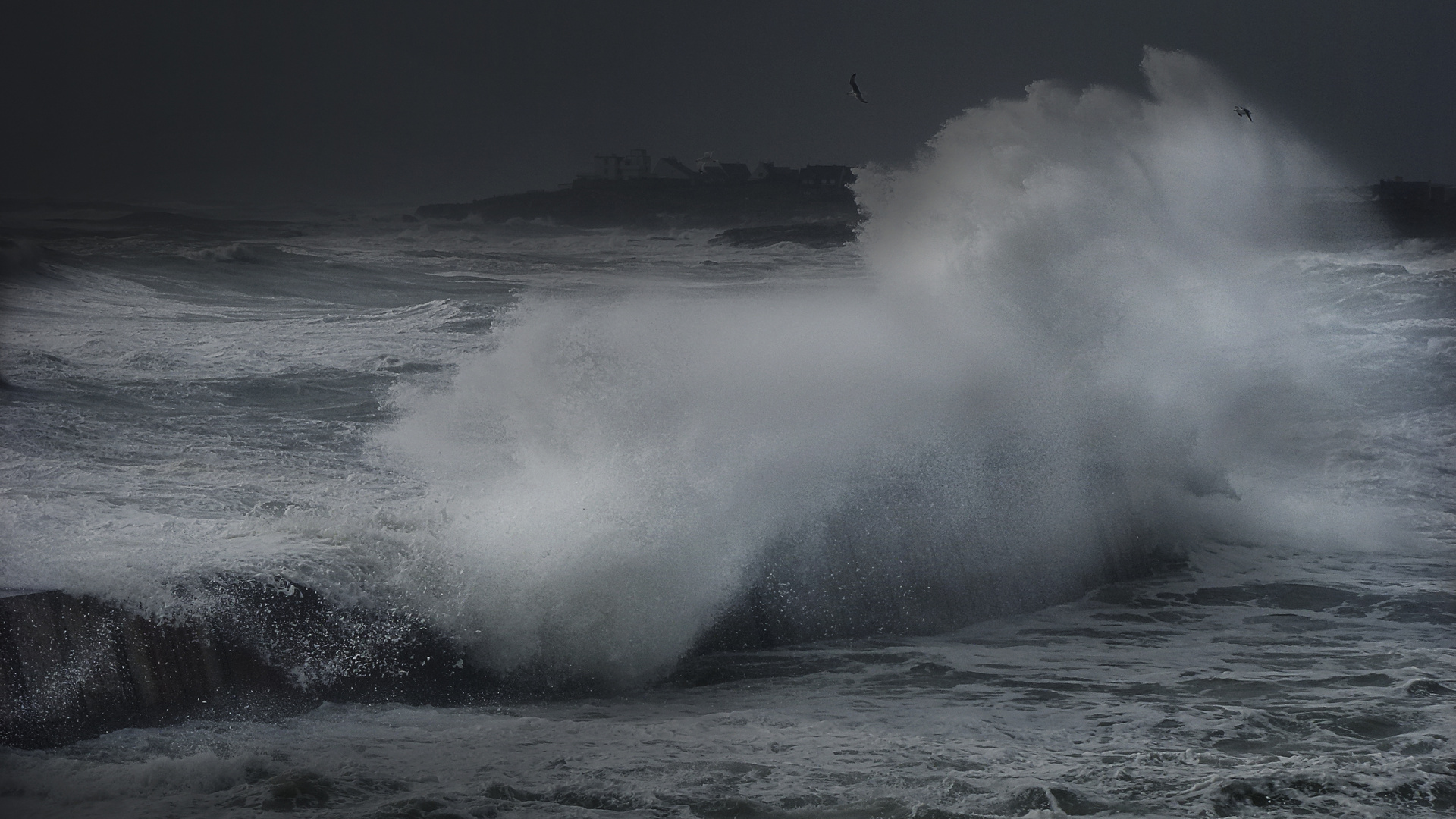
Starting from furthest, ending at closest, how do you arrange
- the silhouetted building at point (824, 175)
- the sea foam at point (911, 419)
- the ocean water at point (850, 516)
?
the silhouetted building at point (824, 175) < the sea foam at point (911, 419) < the ocean water at point (850, 516)

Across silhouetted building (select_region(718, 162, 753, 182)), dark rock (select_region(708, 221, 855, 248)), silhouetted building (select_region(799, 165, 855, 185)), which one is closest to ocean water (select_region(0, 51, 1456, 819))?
dark rock (select_region(708, 221, 855, 248))

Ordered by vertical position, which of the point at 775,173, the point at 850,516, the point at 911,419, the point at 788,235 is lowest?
the point at 850,516

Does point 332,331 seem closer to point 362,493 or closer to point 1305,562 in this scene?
point 362,493

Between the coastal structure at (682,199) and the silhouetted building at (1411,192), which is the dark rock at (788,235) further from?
the silhouetted building at (1411,192)

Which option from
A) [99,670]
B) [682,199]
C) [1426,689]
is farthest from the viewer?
[682,199]

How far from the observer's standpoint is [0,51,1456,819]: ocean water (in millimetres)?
4730

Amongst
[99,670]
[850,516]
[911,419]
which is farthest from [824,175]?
[99,670]

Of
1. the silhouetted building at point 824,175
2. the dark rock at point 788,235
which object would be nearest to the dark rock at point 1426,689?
the dark rock at point 788,235

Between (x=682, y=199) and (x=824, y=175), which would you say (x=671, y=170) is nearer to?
(x=682, y=199)

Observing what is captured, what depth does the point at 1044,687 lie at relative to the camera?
5812mm

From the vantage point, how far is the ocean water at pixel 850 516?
15.5ft

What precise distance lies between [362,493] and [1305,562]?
653 centimetres

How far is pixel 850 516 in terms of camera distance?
24.1 ft

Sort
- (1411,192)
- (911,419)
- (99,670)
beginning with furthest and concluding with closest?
(1411,192)
(911,419)
(99,670)
